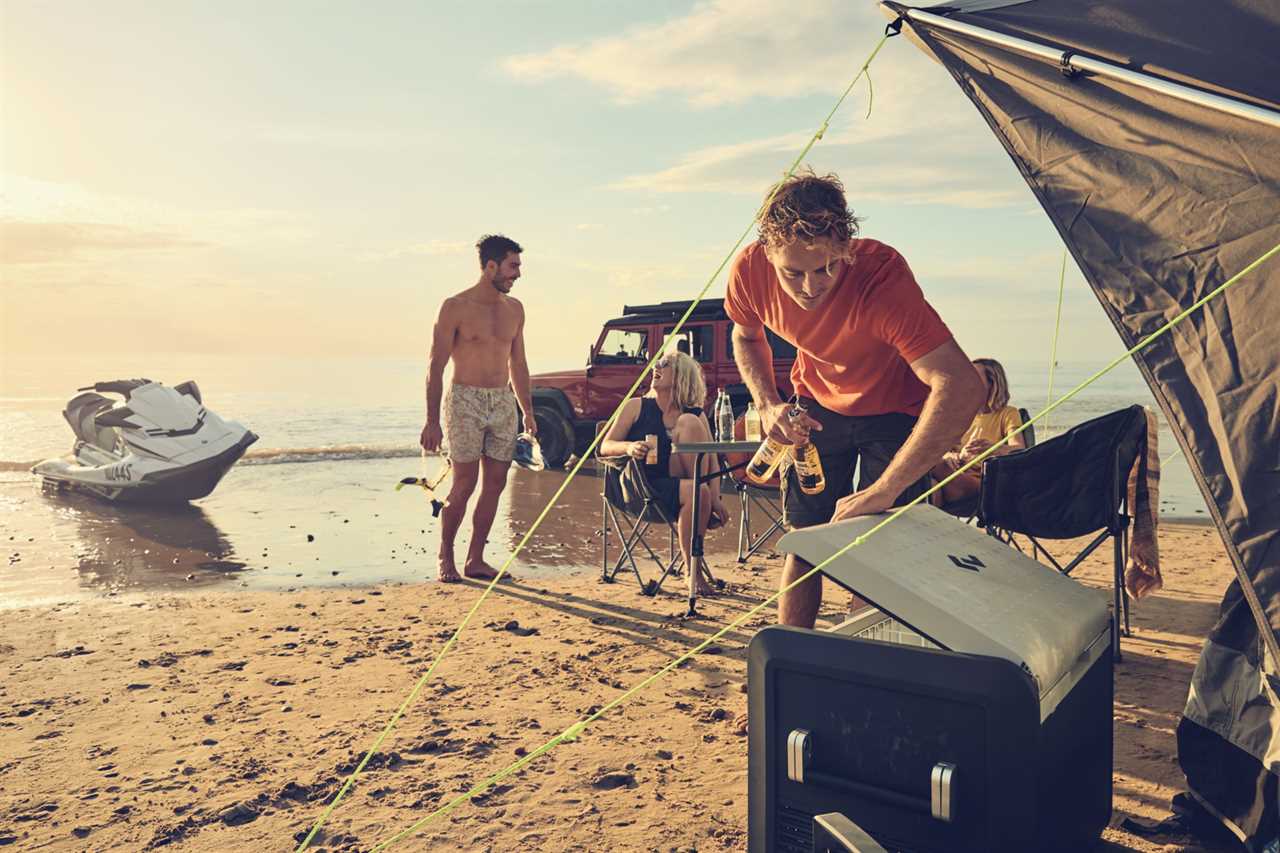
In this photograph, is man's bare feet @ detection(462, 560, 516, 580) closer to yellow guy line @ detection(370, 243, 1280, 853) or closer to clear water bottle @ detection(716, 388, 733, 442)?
clear water bottle @ detection(716, 388, 733, 442)

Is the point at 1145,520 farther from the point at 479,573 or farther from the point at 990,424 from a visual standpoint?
the point at 479,573

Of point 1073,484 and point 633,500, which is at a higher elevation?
point 1073,484

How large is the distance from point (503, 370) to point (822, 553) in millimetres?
4269

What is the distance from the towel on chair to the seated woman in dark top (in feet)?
6.84

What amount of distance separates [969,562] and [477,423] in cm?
410

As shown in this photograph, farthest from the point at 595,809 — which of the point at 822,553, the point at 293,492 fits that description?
the point at 293,492

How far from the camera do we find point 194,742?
10.9 ft

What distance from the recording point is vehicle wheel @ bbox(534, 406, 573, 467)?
1137 centimetres

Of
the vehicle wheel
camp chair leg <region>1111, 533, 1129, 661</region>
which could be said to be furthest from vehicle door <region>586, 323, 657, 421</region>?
camp chair leg <region>1111, 533, 1129, 661</region>

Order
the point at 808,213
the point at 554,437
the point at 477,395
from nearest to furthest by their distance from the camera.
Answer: the point at 808,213, the point at 477,395, the point at 554,437

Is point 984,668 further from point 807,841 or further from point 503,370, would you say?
point 503,370

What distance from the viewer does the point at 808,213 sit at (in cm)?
262

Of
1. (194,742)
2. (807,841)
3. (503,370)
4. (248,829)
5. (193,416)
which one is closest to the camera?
(807,841)

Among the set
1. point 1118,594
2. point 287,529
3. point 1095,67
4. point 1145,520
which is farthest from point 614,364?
point 1095,67
